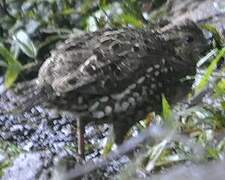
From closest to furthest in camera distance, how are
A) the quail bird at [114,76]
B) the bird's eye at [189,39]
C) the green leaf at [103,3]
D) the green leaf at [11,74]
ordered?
the quail bird at [114,76] → the bird's eye at [189,39] → the green leaf at [11,74] → the green leaf at [103,3]

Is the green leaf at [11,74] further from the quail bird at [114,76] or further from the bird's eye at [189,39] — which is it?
the bird's eye at [189,39]

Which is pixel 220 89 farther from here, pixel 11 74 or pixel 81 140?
pixel 11 74

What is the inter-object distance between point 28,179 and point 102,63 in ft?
1.94

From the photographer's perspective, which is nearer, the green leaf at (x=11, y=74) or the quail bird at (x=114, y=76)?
the quail bird at (x=114, y=76)

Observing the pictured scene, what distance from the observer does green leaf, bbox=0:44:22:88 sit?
3562mm

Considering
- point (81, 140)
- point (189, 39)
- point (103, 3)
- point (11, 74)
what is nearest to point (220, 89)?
point (189, 39)

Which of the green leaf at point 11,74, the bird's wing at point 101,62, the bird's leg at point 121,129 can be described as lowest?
the bird's leg at point 121,129

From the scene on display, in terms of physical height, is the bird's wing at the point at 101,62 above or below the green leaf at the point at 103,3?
below

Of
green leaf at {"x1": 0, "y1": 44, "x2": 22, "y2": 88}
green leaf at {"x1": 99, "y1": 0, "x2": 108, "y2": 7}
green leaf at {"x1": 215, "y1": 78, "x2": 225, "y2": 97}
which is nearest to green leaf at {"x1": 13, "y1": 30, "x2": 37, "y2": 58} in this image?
green leaf at {"x1": 0, "y1": 44, "x2": 22, "y2": 88}

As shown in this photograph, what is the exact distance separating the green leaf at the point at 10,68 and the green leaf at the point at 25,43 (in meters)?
0.16

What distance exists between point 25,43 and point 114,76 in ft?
5.00

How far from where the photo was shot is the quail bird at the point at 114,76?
2516mm

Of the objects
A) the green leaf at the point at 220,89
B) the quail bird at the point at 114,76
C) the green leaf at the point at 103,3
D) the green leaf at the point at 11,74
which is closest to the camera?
the quail bird at the point at 114,76

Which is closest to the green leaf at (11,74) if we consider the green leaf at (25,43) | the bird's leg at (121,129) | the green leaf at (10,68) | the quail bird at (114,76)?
the green leaf at (10,68)
